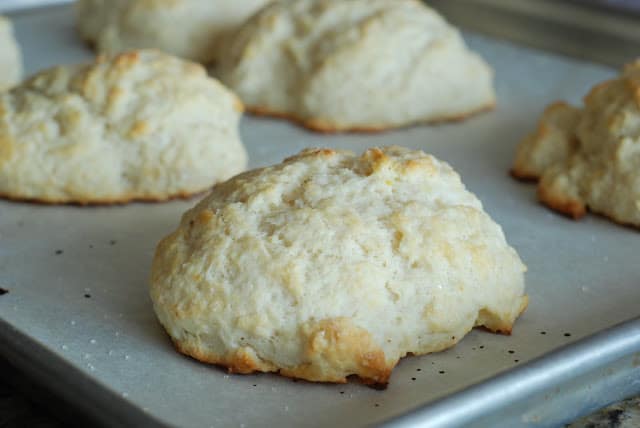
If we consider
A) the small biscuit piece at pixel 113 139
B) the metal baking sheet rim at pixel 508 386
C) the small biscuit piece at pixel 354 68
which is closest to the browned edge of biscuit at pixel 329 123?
the small biscuit piece at pixel 354 68

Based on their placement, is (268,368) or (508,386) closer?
(508,386)

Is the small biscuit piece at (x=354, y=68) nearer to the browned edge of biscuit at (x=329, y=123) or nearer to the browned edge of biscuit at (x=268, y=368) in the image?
the browned edge of biscuit at (x=329, y=123)

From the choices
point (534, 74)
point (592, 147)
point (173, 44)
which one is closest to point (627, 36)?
point (534, 74)

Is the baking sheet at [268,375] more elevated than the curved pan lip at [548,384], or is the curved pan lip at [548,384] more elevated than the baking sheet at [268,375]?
the curved pan lip at [548,384]

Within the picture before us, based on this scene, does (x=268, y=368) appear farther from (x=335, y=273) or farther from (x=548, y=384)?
(x=548, y=384)

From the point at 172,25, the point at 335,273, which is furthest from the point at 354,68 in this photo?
the point at 335,273

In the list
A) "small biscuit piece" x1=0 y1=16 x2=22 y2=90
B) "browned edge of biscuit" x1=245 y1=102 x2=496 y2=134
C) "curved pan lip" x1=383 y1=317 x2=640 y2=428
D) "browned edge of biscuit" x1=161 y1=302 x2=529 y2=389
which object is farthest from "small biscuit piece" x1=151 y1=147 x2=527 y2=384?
"small biscuit piece" x1=0 y1=16 x2=22 y2=90
